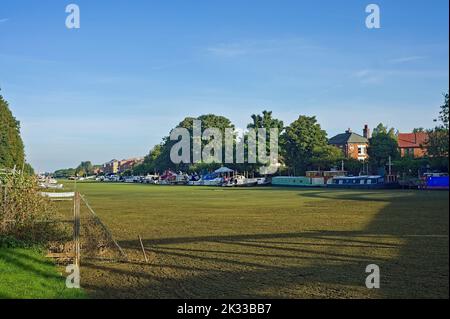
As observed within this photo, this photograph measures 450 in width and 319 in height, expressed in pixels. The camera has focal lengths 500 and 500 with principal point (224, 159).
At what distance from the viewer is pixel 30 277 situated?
420 inches

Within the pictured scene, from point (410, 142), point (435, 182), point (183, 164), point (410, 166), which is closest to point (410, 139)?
point (410, 142)

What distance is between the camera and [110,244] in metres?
14.5

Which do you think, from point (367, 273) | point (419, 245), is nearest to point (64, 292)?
point (367, 273)

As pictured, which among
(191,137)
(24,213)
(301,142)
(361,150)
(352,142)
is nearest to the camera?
(24,213)

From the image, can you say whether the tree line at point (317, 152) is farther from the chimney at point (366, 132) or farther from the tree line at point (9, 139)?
the tree line at point (9, 139)

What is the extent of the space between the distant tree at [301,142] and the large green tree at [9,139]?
3940cm

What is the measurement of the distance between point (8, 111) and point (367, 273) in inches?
3105

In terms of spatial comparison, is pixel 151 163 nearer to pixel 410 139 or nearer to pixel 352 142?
pixel 352 142

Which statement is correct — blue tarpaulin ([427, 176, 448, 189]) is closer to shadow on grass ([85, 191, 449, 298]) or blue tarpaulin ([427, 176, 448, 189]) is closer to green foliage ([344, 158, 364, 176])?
green foliage ([344, 158, 364, 176])

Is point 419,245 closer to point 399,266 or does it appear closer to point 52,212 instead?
point 399,266

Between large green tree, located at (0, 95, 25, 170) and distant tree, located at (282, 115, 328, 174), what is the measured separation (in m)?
39.4

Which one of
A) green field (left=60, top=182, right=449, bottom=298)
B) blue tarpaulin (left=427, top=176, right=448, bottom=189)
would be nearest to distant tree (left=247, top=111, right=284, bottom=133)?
blue tarpaulin (left=427, top=176, right=448, bottom=189)

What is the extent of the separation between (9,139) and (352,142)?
212 ft

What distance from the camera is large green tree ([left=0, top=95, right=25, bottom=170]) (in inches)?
2563
